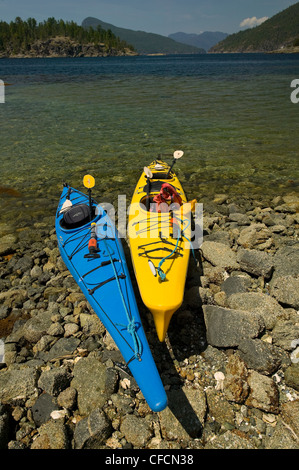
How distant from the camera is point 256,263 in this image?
5.85m

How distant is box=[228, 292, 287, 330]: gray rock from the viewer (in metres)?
4.82

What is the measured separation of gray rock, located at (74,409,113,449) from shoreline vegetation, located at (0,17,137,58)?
165 m

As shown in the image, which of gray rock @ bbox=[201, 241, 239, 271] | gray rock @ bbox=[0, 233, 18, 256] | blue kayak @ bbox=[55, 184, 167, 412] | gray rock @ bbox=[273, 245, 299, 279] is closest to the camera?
blue kayak @ bbox=[55, 184, 167, 412]

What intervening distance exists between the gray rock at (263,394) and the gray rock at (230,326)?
0.60 metres

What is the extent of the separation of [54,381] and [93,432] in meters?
0.94

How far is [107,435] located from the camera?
3.60 meters

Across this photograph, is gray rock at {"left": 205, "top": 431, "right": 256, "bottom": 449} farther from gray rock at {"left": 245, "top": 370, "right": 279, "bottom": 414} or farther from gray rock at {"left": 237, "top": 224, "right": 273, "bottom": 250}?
gray rock at {"left": 237, "top": 224, "right": 273, "bottom": 250}

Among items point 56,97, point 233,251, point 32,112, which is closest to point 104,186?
point 233,251

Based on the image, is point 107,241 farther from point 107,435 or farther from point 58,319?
point 107,435

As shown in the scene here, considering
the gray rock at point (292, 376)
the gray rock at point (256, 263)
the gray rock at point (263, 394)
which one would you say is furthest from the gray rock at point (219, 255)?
the gray rock at point (263, 394)

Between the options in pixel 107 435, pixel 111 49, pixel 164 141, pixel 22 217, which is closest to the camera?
pixel 107 435

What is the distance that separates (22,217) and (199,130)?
1232cm

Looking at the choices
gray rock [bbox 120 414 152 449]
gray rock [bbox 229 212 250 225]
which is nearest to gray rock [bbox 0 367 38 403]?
gray rock [bbox 120 414 152 449]

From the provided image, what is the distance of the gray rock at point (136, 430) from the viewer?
3543mm
